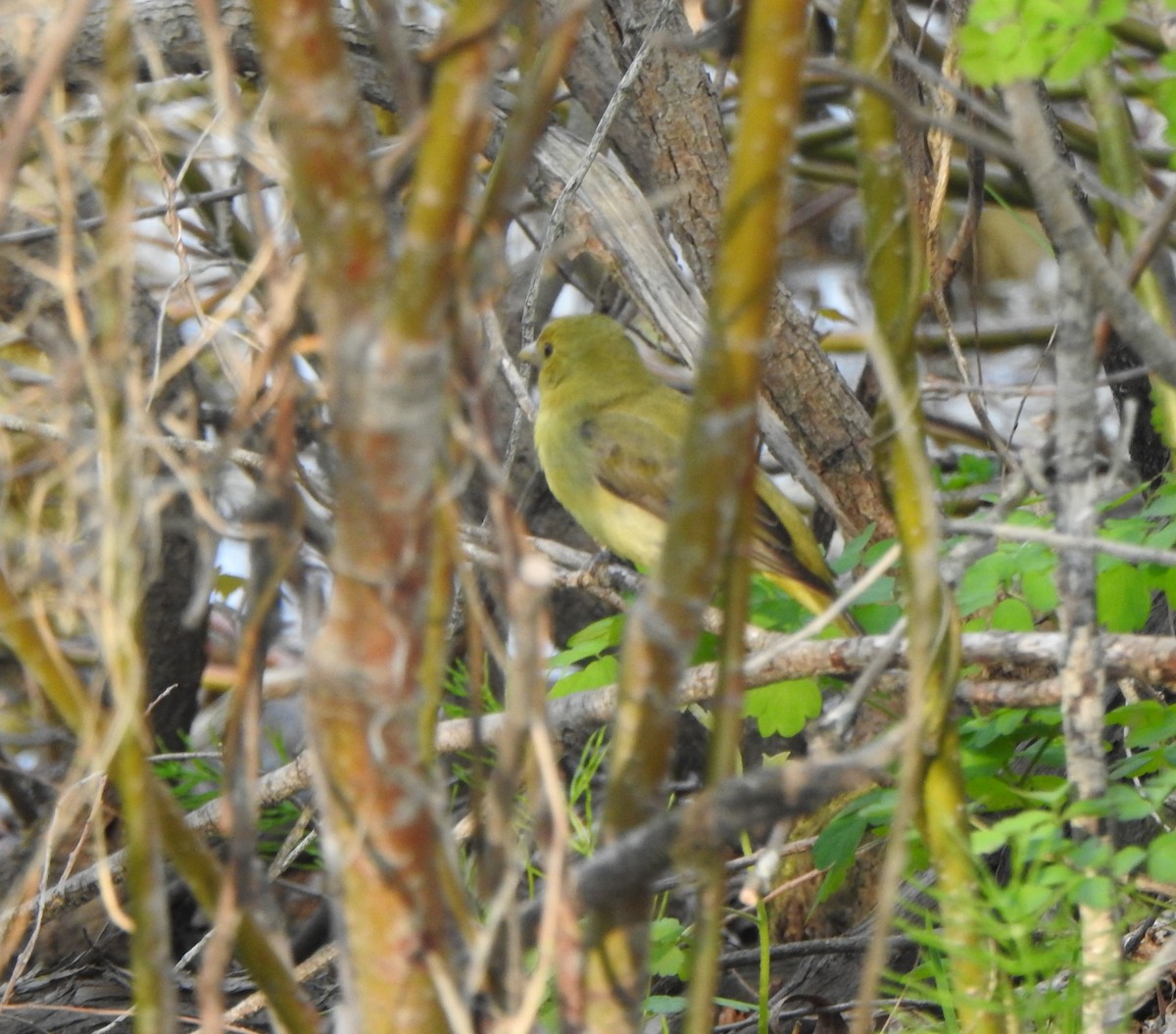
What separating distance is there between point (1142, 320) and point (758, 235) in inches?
21.9

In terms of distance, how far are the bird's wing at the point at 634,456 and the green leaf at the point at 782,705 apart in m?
1.71

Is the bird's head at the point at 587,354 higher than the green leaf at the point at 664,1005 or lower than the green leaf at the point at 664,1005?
higher

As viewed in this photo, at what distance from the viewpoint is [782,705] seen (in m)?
2.53

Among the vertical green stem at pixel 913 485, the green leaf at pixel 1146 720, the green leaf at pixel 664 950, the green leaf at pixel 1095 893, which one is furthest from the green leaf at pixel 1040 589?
the green leaf at pixel 664 950

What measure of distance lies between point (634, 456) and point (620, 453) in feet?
0.14

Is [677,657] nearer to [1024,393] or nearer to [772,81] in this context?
[772,81]

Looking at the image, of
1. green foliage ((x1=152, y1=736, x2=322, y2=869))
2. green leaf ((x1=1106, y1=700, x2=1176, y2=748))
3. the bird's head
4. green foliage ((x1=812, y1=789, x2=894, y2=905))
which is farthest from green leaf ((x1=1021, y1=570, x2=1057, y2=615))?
the bird's head

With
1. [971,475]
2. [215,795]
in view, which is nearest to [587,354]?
[971,475]

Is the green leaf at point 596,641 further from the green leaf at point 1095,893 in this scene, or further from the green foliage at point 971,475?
the green foliage at point 971,475

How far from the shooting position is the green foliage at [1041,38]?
67.9 inches

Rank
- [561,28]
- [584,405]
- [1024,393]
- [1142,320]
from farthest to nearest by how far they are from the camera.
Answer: [584,405], [1024,393], [1142,320], [561,28]

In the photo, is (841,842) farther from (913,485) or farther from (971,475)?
(971,475)

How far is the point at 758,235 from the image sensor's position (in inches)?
53.8

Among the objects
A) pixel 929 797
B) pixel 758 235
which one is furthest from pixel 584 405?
pixel 758 235
